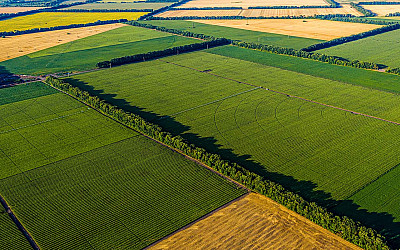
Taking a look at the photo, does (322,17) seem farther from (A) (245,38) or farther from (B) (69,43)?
(B) (69,43)

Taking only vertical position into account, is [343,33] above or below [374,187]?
above

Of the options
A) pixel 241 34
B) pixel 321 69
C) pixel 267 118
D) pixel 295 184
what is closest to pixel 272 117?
pixel 267 118

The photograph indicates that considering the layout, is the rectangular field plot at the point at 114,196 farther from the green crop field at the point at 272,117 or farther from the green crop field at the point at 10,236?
the green crop field at the point at 272,117

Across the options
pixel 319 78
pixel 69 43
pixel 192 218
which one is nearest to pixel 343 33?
pixel 319 78

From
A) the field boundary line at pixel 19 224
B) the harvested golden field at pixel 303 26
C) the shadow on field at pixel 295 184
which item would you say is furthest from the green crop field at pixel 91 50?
the field boundary line at pixel 19 224

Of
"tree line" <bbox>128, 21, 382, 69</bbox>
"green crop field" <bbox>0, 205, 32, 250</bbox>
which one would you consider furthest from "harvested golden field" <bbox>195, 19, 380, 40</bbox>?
"green crop field" <bbox>0, 205, 32, 250</bbox>

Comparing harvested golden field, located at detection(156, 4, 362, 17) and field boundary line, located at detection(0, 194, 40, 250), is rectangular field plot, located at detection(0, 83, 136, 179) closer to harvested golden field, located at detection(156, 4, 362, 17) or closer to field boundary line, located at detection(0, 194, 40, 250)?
field boundary line, located at detection(0, 194, 40, 250)

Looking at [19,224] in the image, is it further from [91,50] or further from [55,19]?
[55,19]
